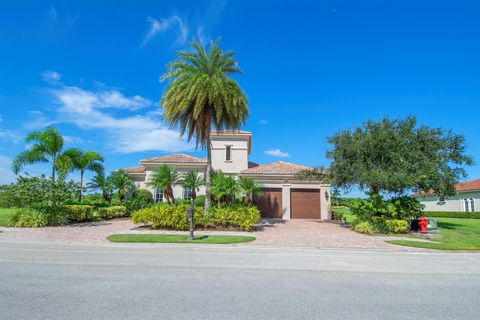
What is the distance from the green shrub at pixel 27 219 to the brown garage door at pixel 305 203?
61.4ft

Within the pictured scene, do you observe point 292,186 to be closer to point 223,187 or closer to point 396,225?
point 223,187

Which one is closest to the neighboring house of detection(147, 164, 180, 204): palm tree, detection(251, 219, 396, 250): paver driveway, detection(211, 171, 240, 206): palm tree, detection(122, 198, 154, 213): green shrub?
detection(251, 219, 396, 250): paver driveway

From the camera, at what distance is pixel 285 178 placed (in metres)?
24.5

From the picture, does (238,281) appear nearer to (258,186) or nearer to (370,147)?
(370,147)

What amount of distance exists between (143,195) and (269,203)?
11788 mm

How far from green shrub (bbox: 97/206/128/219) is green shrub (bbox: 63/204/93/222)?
1.24 meters

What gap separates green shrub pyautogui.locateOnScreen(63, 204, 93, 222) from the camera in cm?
1912

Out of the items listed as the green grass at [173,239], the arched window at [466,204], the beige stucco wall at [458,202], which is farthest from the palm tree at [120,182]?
the arched window at [466,204]

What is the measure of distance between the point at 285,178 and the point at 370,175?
939 centimetres

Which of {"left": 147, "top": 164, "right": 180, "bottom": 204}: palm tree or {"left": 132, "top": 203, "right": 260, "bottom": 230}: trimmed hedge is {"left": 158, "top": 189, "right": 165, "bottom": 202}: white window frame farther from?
{"left": 132, "top": 203, "right": 260, "bottom": 230}: trimmed hedge

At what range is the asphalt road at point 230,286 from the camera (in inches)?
167

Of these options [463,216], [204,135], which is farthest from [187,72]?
[463,216]

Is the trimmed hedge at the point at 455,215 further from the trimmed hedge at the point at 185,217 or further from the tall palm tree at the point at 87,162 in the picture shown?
the tall palm tree at the point at 87,162

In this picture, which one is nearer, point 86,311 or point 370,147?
point 86,311
